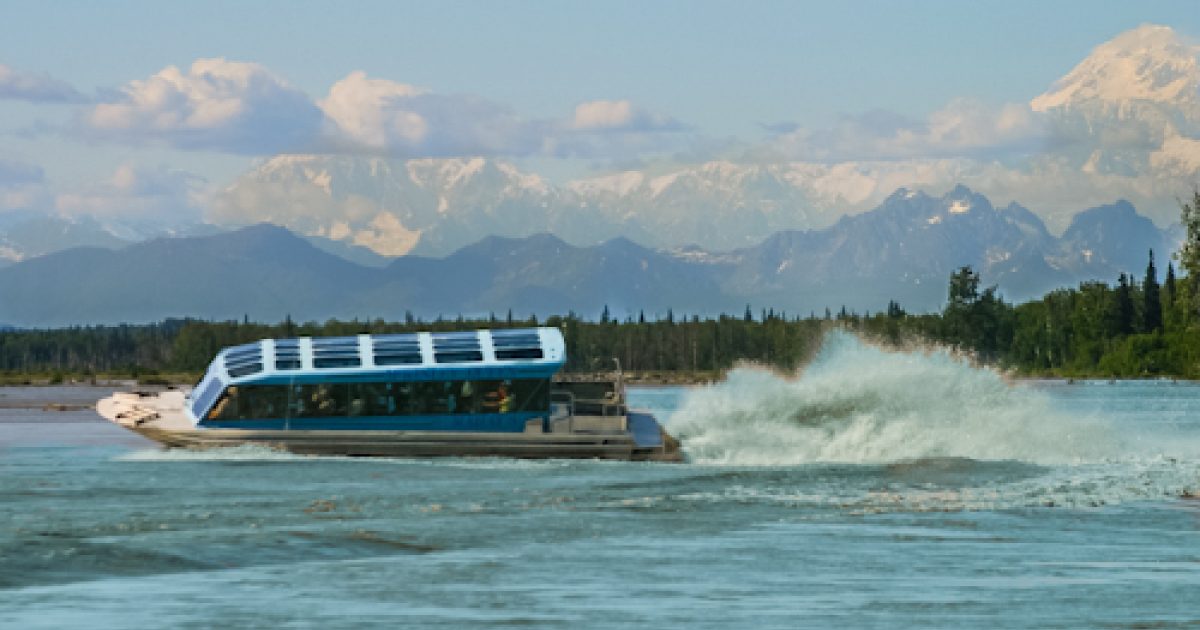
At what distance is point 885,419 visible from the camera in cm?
5012

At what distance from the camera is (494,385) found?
4725 centimetres

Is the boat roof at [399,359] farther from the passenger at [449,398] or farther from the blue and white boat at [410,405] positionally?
the passenger at [449,398]

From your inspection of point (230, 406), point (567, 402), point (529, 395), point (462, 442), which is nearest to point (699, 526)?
point (529, 395)

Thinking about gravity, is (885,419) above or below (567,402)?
below

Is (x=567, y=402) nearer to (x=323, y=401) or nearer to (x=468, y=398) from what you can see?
(x=468, y=398)

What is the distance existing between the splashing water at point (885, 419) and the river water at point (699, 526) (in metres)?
0.08

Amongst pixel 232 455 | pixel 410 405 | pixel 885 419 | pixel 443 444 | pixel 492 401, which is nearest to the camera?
pixel 232 455

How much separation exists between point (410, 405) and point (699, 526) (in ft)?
50.7

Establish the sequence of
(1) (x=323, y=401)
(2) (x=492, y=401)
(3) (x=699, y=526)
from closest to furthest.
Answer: (3) (x=699, y=526) → (2) (x=492, y=401) → (1) (x=323, y=401)

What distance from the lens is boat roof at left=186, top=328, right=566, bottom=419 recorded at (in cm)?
4709

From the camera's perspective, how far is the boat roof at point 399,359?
1854 inches

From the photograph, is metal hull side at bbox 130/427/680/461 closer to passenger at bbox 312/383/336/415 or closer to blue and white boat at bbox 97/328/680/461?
blue and white boat at bbox 97/328/680/461

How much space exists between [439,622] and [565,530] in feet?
31.9

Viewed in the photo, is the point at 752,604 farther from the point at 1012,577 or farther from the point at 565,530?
the point at 565,530
